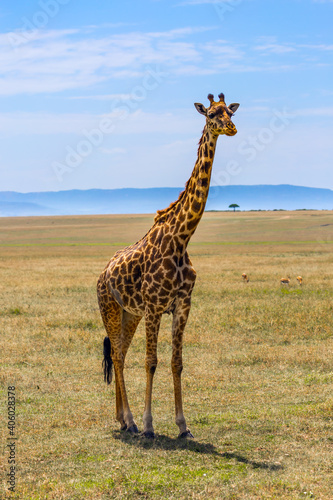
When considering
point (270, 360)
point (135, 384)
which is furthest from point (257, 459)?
point (270, 360)

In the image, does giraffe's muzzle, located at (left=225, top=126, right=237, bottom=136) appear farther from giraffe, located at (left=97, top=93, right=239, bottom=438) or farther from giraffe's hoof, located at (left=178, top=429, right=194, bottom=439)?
giraffe's hoof, located at (left=178, top=429, right=194, bottom=439)

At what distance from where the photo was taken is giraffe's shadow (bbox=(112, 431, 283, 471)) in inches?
277

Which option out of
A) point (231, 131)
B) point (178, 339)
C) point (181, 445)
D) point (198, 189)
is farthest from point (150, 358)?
point (231, 131)

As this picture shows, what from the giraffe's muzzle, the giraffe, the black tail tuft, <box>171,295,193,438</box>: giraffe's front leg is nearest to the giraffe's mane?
the giraffe

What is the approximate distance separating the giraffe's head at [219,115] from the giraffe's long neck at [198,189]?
174mm

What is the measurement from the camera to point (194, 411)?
9.53 m

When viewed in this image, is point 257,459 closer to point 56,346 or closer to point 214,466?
point 214,466

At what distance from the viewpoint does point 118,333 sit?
9.36 meters

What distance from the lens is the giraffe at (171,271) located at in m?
8.24

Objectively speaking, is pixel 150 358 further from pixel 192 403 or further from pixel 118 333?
pixel 192 403

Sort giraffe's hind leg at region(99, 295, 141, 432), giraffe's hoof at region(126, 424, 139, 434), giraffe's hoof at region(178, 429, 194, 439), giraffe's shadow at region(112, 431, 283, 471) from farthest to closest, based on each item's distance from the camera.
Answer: giraffe's hind leg at region(99, 295, 141, 432)
giraffe's hoof at region(126, 424, 139, 434)
giraffe's hoof at region(178, 429, 194, 439)
giraffe's shadow at region(112, 431, 283, 471)

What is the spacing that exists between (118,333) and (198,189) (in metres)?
2.71

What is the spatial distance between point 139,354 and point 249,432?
561 cm

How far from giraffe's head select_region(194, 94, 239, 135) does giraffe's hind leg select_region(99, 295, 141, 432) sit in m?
3.13
